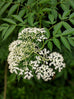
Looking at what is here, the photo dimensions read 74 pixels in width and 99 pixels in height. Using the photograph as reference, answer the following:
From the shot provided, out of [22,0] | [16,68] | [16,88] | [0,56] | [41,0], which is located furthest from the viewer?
[16,88]

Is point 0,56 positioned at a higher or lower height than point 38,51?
higher

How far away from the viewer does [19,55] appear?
Answer: 2225mm

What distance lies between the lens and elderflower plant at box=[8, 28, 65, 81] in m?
2.15

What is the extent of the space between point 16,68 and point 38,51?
0.35 meters

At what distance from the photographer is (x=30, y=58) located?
2209mm

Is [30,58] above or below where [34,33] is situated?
below

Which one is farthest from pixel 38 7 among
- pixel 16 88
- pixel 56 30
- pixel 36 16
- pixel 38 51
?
pixel 16 88

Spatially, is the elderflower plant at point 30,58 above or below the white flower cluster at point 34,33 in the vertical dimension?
below

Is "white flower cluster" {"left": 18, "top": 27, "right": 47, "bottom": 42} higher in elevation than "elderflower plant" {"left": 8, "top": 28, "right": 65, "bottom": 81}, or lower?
higher

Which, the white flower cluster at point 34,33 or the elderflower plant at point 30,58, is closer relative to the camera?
the elderflower plant at point 30,58

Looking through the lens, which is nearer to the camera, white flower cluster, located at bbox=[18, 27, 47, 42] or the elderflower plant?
the elderflower plant

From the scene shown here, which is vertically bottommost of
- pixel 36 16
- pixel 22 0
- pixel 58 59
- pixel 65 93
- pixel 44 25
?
pixel 65 93

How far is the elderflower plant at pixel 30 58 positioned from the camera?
215 centimetres

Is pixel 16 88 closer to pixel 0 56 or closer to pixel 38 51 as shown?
pixel 0 56
